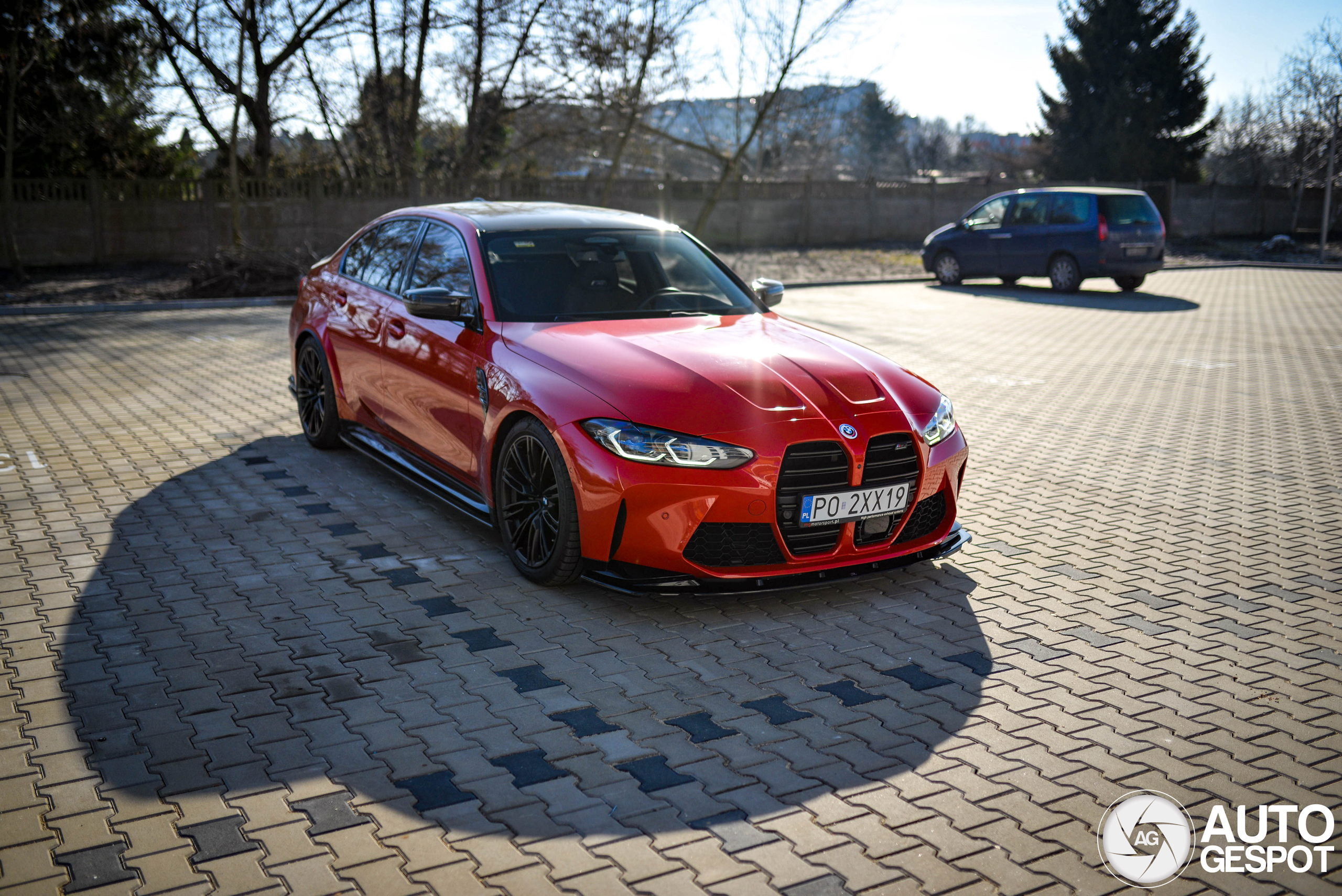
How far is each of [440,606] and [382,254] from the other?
2907 millimetres

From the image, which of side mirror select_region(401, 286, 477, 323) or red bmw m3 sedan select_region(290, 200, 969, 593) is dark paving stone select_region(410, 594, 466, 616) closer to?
red bmw m3 sedan select_region(290, 200, 969, 593)

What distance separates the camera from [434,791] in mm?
3189

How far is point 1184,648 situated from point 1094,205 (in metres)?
16.8

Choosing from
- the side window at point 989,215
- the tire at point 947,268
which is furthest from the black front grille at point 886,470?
the tire at point 947,268

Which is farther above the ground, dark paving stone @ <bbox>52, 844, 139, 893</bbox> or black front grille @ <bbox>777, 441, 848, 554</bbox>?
black front grille @ <bbox>777, 441, 848, 554</bbox>

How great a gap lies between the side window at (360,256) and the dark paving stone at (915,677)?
14.3 feet

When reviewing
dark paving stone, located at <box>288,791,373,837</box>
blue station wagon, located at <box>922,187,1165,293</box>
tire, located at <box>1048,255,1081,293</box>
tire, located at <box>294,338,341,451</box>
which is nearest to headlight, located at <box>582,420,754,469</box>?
dark paving stone, located at <box>288,791,373,837</box>

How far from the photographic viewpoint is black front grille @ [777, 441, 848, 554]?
14.4 ft

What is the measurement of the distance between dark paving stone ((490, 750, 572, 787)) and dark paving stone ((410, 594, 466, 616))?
51.2 inches

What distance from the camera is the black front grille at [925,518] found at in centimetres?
478

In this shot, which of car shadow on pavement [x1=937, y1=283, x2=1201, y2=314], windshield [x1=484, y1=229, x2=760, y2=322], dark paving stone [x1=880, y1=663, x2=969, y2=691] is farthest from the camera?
car shadow on pavement [x1=937, y1=283, x2=1201, y2=314]

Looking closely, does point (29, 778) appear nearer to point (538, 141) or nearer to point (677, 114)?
point (677, 114)

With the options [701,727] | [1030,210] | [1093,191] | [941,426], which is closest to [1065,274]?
[1030,210]

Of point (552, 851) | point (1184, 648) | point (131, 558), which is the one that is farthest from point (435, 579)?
point (1184, 648)
